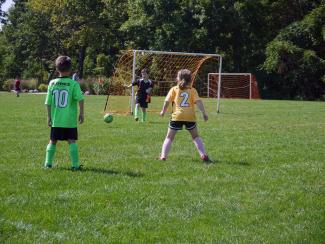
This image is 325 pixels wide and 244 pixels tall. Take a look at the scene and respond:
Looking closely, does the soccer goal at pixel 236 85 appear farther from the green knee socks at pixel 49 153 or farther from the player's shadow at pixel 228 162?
the green knee socks at pixel 49 153

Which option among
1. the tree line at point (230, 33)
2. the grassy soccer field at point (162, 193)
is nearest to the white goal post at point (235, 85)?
the tree line at point (230, 33)

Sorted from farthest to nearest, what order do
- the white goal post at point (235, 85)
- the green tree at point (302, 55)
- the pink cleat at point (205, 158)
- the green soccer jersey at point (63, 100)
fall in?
the white goal post at point (235, 85)
the green tree at point (302, 55)
the pink cleat at point (205, 158)
the green soccer jersey at point (63, 100)

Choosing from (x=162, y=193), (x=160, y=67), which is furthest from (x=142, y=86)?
(x=160, y=67)

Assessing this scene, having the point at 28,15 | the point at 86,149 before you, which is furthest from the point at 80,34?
the point at 86,149

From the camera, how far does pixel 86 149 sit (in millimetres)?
9859

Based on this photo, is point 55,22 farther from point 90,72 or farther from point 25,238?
point 25,238

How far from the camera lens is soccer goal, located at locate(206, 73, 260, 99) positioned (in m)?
40.8

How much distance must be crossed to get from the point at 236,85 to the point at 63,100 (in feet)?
119

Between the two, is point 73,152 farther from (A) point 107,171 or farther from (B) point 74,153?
(A) point 107,171

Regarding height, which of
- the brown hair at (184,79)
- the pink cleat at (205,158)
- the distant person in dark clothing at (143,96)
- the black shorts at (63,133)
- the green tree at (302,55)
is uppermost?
the green tree at (302,55)

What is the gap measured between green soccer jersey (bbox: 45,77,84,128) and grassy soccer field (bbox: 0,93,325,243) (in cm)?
72

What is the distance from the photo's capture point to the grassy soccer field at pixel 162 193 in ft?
15.8

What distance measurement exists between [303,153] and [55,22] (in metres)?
50.2

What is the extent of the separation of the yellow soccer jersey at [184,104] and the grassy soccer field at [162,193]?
74 cm
